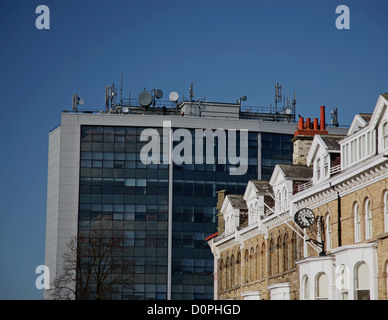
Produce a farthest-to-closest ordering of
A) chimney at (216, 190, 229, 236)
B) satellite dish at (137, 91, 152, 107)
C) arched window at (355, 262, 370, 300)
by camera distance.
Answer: satellite dish at (137, 91, 152, 107)
chimney at (216, 190, 229, 236)
arched window at (355, 262, 370, 300)

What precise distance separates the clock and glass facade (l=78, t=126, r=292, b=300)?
76640mm

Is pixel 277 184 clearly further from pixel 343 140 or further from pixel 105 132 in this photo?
pixel 105 132

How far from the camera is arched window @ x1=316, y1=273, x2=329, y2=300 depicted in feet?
158

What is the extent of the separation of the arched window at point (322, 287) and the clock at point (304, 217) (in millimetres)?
3260

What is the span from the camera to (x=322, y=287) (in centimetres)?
4859

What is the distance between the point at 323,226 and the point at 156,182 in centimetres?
7757

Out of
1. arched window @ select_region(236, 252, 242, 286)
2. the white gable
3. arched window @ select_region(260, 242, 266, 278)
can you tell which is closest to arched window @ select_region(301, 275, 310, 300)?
the white gable

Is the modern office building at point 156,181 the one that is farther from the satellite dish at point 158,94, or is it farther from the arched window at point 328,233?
the arched window at point 328,233

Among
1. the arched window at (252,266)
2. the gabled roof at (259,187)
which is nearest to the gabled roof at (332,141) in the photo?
the gabled roof at (259,187)

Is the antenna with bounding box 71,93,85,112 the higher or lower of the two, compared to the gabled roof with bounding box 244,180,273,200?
higher

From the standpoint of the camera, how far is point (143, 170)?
127m

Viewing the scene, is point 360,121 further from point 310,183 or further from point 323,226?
point 310,183

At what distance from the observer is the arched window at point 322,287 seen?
48.1 metres

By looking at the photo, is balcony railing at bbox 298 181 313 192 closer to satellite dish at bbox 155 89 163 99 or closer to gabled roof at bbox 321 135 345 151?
gabled roof at bbox 321 135 345 151
